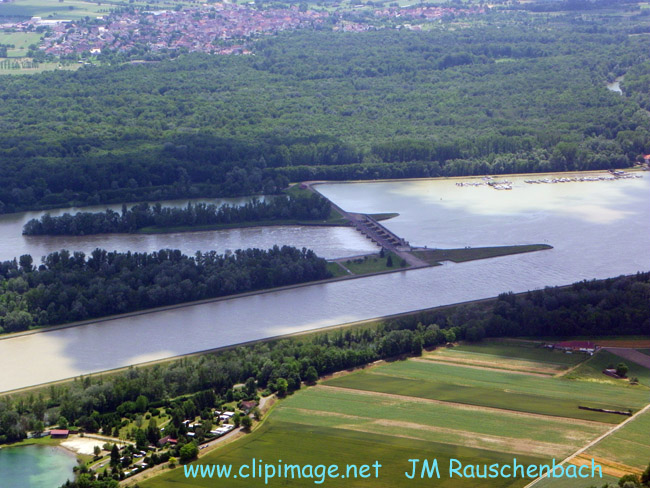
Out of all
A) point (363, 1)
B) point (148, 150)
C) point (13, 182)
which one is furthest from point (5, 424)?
point (363, 1)

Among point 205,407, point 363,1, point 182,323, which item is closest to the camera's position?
point 205,407

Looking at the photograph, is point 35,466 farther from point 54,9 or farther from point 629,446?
point 54,9

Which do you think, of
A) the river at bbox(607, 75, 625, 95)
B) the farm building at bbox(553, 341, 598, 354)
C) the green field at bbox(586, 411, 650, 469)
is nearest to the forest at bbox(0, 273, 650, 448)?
the farm building at bbox(553, 341, 598, 354)

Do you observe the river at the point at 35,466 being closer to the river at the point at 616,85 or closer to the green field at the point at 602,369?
the green field at the point at 602,369

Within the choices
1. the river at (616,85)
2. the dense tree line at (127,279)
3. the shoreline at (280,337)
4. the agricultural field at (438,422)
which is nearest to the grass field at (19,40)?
the river at (616,85)

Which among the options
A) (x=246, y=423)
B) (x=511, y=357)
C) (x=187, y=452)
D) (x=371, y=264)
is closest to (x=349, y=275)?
(x=371, y=264)

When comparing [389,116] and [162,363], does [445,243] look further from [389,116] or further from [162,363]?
[389,116]
